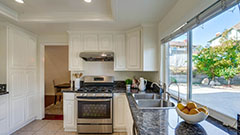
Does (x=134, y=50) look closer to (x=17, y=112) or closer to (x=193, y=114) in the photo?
(x=193, y=114)

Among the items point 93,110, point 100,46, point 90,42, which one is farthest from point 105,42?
point 93,110

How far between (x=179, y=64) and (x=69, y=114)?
92.1 inches

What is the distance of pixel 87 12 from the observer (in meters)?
2.20

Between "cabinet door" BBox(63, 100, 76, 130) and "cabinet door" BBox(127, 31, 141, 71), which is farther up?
"cabinet door" BBox(127, 31, 141, 71)

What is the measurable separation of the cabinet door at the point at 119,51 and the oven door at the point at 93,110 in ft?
2.88

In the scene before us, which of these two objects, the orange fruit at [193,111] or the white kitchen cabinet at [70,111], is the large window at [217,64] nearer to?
the orange fruit at [193,111]

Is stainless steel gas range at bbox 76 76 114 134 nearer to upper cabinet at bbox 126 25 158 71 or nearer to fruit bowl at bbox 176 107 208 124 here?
upper cabinet at bbox 126 25 158 71

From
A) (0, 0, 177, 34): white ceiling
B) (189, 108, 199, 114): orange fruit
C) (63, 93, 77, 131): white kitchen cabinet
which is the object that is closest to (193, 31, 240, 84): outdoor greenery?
(189, 108, 199, 114): orange fruit

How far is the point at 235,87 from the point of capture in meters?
0.95

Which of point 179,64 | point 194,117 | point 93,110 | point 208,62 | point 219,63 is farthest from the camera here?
point 93,110

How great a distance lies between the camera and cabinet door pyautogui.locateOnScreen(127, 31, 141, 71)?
2.64m

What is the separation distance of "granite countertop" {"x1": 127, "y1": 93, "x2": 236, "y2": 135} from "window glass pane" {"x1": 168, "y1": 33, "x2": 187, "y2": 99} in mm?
546

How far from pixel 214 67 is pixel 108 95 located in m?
1.80

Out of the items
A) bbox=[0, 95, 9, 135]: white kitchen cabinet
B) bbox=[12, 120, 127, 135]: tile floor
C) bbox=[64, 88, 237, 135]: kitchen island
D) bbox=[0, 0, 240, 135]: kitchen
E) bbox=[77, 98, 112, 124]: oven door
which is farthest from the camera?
bbox=[12, 120, 127, 135]: tile floor
